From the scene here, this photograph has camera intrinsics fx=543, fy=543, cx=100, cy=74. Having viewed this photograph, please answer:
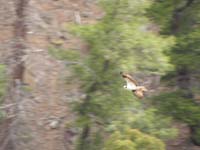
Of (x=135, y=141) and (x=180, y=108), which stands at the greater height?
(x=135, y=141)

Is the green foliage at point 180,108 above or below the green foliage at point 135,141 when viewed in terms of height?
below

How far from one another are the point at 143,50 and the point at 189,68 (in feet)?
8.76

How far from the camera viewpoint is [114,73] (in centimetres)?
995

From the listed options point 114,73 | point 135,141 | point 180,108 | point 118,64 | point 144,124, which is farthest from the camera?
point 180,108

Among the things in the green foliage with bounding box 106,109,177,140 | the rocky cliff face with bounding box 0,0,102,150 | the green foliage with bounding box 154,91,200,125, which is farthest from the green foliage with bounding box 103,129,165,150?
the green foliage with bounding box 154,91,200,125

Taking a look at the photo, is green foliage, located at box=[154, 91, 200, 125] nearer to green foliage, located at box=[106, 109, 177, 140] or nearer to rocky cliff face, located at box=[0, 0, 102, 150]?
green foliage, located at box=[106, 109, 177, 140]

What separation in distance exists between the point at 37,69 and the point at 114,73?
4.66 metres

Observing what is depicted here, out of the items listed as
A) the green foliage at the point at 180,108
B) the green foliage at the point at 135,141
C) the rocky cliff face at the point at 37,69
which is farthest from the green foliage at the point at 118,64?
the green foliage at the point at 180,108

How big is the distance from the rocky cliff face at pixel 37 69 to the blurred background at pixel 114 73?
26 millimetres

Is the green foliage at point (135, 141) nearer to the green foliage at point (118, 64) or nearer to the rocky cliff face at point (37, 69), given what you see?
the green foliage at point (118, 64)

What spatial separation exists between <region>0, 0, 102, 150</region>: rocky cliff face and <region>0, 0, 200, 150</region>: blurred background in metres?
0.03

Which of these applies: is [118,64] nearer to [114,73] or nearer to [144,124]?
[114,73]

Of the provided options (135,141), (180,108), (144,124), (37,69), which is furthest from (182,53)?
(37,69)

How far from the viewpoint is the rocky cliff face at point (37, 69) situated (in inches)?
Result: 423
